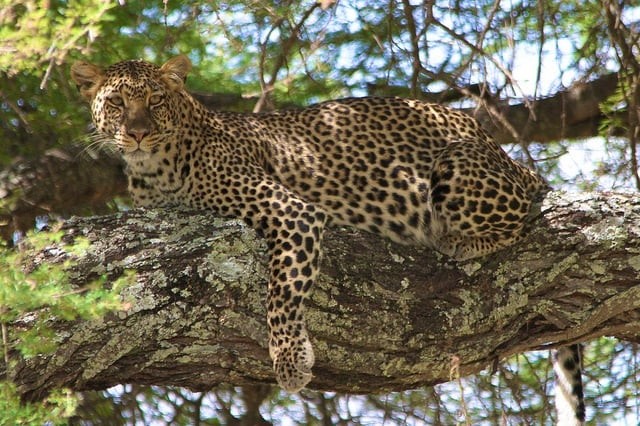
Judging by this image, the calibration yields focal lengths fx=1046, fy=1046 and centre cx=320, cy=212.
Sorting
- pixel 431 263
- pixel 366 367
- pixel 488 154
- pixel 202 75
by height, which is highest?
pixel 202 75

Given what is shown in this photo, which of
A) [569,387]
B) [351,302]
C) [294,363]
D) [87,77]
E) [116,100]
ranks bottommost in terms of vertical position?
[294,363]

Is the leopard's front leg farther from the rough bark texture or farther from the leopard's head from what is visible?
the leopard's head

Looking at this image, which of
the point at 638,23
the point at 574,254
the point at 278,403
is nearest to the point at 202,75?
the point at 278,403

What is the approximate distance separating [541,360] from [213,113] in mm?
3886

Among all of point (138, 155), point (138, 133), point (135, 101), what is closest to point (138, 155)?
point (138, 155)

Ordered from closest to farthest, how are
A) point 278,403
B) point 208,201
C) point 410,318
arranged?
1. point 410,318
2. point 208,201
3. point 278,403

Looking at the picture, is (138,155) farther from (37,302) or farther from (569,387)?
(569,387)

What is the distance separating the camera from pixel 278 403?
30.2 feet

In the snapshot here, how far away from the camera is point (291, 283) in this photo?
237 inches

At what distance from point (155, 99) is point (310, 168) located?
1.19m

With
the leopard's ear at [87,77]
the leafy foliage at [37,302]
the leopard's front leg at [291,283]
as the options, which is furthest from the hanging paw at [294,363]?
the leopard's ear at [87,77]

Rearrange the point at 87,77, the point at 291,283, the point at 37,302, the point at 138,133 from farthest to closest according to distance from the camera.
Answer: the point at 87,77 < the point at 138,133 < the point at 291,283 < the point at 37,302

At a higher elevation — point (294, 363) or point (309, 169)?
point (309, 169)

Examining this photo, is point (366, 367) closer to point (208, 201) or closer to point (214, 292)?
point (214, 292)
